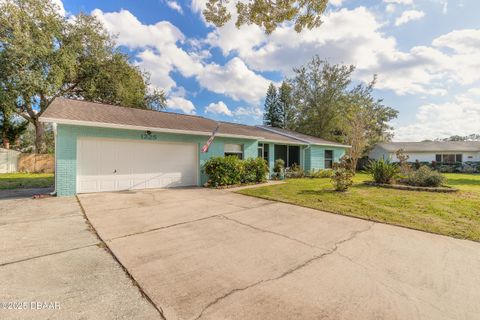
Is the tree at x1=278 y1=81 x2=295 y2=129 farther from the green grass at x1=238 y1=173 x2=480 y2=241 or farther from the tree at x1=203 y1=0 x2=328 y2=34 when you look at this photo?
the tree at x1=203 y1=0 x2=328 y2=34

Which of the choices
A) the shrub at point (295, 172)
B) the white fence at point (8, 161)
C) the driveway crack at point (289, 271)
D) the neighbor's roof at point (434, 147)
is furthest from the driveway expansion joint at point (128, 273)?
the neighbor's roof at point (434, 147)

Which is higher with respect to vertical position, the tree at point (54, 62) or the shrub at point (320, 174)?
the tree at point (54, 62)

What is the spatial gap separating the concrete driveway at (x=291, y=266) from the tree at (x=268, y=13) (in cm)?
606

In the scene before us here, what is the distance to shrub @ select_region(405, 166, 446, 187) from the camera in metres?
10.3

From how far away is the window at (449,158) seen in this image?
28750 mm

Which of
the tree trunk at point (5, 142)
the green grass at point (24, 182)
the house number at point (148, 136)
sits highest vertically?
the tree trunk at point (5, 142)

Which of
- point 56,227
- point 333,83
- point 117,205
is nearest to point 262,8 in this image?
point 117,205

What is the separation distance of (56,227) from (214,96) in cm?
2072

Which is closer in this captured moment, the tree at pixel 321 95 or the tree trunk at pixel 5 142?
the tree trunk at pixel 5 142

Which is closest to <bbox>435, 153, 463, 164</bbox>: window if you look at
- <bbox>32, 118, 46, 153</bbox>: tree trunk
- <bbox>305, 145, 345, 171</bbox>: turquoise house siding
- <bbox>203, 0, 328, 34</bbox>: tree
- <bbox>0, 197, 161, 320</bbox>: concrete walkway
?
<bbox>305, 145, 345, 171</bbox>: turquoise house siding

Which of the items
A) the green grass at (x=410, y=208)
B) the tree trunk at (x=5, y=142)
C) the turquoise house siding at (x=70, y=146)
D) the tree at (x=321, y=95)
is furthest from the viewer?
the tree at (x=321, y=95)

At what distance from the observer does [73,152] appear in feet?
25.6

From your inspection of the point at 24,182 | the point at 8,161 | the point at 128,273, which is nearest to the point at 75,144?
the point at 24,182

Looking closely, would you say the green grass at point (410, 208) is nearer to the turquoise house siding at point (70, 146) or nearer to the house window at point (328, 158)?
the turquoise house siding at point (70, 146)
